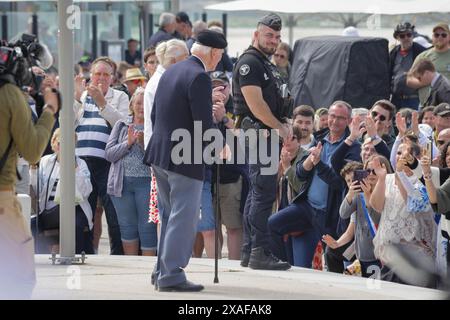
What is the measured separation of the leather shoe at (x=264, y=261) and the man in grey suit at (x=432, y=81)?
504 centimetres

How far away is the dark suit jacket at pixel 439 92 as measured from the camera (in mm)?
14293

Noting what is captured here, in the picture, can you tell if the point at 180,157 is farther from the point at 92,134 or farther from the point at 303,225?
the point at 92,134

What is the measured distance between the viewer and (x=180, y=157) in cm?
863

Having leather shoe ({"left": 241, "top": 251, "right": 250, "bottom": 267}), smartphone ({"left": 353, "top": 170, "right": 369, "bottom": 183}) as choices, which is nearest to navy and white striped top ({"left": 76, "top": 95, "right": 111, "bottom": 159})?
leather shoe ({"left": 241, "top": 251, "right": 250, "bottom": 267})

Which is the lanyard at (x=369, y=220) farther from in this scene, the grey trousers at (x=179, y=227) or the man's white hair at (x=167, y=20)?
the man's white hair at (x=167, y=20)

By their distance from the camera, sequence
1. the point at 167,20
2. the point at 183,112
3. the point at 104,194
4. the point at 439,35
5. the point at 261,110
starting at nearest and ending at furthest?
the point at 183,112 < the point at 261,110 < the point at 104,194 < the point at 439,35 < the point at 167,20

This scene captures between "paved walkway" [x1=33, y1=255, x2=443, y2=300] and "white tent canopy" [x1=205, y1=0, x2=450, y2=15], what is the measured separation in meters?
7.83

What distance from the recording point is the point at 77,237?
1155 centimetres

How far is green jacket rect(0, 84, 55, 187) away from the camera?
692 centimetres

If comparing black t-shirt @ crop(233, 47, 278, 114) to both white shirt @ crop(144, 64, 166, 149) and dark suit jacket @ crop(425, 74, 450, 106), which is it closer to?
white shirt @ crop(144, 64, 166, 149)

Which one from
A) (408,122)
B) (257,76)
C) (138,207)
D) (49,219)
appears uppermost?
(257,76)

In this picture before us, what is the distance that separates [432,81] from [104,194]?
14.7ft

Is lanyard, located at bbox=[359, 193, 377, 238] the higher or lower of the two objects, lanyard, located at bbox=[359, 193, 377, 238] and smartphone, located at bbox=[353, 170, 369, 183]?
the lower

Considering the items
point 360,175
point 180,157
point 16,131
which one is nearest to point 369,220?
point 360,175
